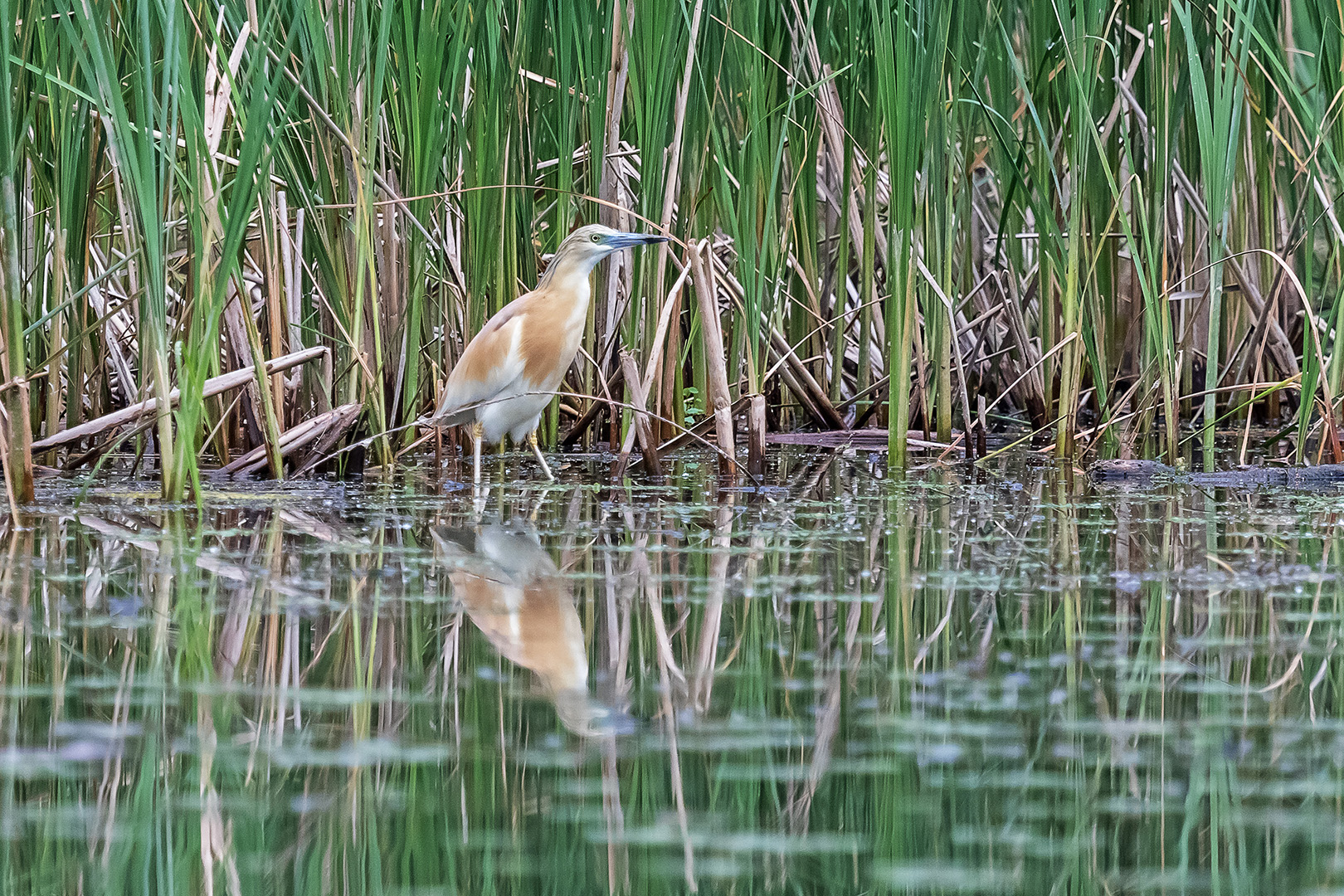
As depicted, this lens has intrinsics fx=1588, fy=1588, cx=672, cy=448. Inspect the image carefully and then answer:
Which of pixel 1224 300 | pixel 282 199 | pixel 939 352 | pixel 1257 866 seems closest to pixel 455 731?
pixel 1257 866

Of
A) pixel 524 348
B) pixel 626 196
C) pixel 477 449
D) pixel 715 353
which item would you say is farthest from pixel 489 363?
pixel 626 196

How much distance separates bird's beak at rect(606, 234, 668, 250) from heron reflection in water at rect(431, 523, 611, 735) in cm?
139

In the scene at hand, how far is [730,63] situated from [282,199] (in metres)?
1.61

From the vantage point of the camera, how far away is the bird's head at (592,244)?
4953mm

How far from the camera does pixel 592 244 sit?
5.11m

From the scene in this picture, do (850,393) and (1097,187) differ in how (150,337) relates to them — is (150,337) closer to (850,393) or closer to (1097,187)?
(1097,187)

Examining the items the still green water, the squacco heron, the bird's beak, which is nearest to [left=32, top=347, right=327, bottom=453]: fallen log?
Answer: the squacco heron

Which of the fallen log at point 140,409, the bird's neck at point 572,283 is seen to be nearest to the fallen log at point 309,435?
the fallen log at point 140,409

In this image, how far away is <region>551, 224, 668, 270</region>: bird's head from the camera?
16.3ft

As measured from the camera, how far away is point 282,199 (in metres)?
4.82

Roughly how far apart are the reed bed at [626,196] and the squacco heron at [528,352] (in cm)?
17

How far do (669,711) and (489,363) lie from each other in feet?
9.78

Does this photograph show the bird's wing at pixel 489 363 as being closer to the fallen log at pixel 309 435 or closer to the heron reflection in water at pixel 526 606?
the fallen log at pixel 309 435

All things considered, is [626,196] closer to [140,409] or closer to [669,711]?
[140,409]
